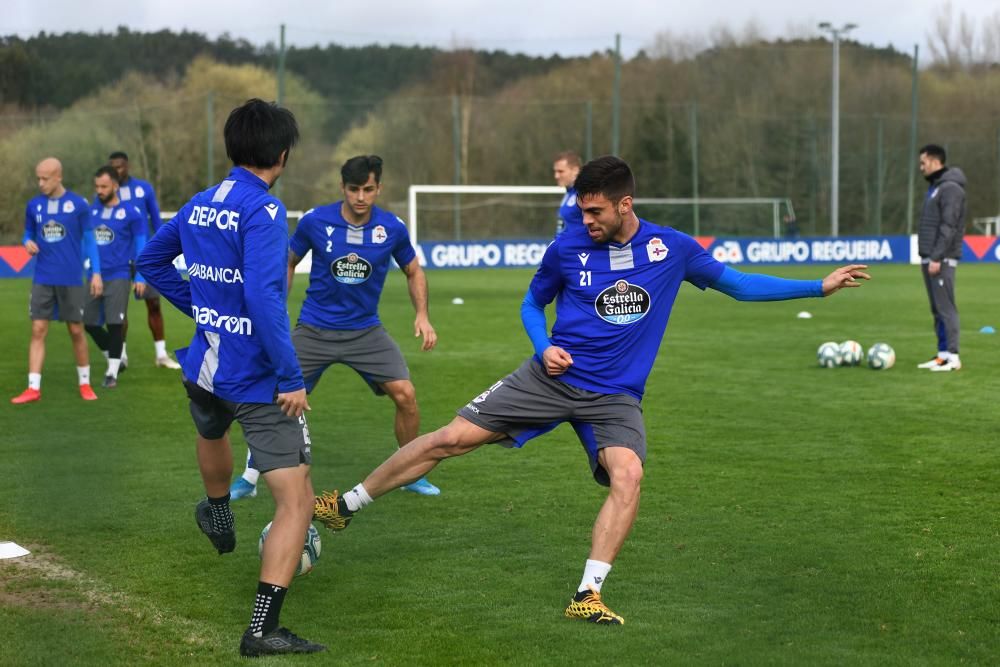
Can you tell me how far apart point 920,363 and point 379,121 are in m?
33.7

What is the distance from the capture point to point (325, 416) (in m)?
10.7

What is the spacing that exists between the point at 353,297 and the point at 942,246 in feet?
25.9

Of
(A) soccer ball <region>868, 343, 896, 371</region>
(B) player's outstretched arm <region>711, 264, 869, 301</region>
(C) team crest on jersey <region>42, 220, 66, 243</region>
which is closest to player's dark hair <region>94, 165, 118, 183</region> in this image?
(C) team crest on jersey <region>42, 220, 66, 243</region>

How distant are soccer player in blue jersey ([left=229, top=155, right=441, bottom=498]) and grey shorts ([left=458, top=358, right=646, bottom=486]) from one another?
2017 millimetres

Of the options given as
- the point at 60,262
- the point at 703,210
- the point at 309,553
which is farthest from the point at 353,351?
the point at 703,210

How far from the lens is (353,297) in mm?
7754

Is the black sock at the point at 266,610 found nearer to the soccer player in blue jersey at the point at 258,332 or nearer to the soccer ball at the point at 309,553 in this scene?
the soccer player in blue jersey at the point at 258,332

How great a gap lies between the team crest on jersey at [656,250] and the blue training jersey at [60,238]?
7639mm

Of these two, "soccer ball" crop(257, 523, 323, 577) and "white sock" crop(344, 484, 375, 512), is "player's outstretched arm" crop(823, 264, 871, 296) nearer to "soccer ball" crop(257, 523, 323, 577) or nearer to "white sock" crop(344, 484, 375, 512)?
"white sock" crop(344, 484, 375, 512)

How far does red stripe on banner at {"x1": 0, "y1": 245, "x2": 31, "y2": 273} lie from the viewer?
33500mm

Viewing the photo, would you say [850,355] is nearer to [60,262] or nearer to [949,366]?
[949,366]

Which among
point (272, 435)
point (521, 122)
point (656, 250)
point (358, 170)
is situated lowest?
point (272, 435)

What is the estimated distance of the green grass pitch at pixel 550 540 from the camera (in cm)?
492

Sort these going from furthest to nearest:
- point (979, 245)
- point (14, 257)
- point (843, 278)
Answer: point (979, 245), point (14, 257), point (843, 278)
